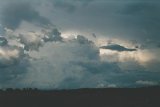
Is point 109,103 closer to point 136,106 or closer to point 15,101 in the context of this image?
point 136,106

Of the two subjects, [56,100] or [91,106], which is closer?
[91,106]

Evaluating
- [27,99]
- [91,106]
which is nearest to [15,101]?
[27,99]

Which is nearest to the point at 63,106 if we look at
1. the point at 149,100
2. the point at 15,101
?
the point at 15,101

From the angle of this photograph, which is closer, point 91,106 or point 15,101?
point 91,106

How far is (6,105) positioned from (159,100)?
59.2 meters

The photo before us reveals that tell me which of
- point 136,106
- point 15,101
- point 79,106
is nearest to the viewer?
point 136,106

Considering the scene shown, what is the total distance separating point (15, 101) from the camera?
641 feet

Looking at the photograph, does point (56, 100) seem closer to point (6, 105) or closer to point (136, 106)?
point (6, 105)

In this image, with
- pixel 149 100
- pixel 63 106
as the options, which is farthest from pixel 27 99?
pixel 149 100

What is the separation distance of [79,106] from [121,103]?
16.6 metres

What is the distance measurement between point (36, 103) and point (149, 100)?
143 feet

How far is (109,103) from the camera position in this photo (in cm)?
18962

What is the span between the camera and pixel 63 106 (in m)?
188

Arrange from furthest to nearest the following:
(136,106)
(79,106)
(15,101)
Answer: (15,101)
(79,106)
(136,106)
